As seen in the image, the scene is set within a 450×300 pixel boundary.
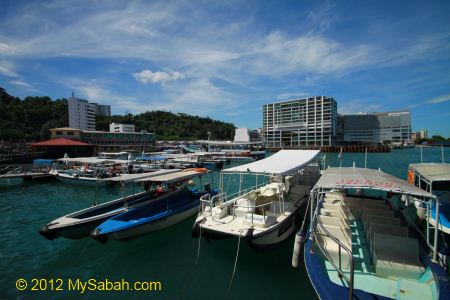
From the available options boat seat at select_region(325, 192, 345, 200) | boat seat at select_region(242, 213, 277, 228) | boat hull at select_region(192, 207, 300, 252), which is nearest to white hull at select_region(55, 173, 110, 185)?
boat hull at select_region(192, 207, 300, 252)

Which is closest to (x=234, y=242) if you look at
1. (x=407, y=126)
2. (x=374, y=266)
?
(x=374, y=266)

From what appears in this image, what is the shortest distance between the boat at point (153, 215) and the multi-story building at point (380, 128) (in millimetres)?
142460

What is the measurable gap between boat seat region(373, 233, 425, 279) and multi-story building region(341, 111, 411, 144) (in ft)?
480

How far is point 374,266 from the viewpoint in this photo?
262 inches

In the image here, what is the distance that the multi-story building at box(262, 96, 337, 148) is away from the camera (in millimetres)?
118250

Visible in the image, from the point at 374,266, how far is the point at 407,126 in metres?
171

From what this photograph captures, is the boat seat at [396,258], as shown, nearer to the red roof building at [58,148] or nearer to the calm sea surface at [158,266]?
the calm sea surface at [158,266]

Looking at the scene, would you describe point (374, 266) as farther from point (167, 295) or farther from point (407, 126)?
point (407, 126)

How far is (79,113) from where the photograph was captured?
366ft

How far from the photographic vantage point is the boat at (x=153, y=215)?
10.2m

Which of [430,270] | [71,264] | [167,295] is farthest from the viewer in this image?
[71,264]

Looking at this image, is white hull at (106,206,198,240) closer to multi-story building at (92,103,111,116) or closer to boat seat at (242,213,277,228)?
boat seat at (242,213,277,228)

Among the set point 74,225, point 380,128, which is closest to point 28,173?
point 74,225

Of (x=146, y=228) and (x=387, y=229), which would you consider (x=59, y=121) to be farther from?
(x=387, y=229)
